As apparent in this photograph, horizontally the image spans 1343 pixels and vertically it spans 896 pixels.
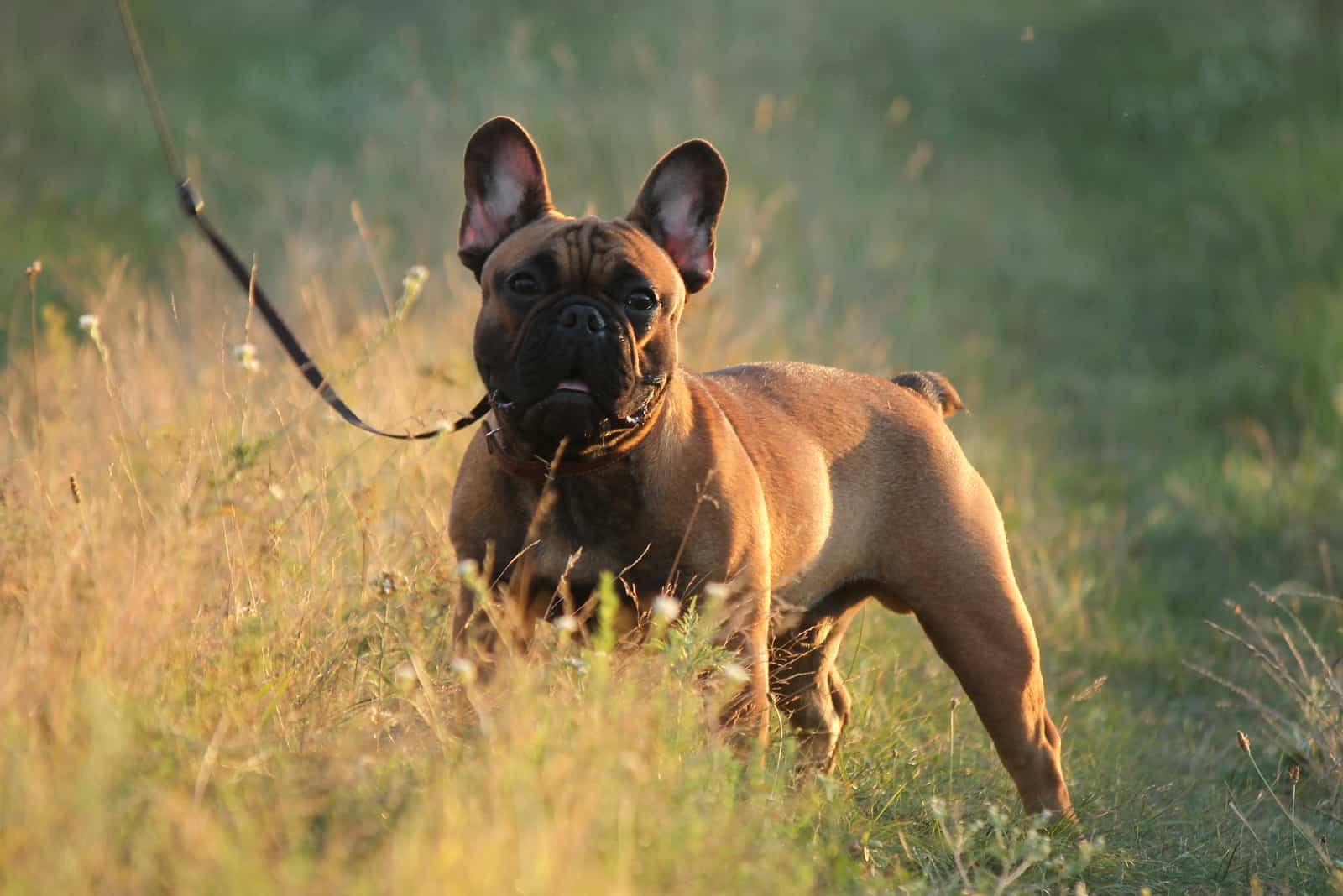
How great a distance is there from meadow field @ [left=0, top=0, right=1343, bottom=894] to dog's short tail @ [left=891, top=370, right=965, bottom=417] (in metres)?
1.01

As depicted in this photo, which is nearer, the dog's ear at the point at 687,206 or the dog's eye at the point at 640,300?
the dog's eye at the point at 640,300

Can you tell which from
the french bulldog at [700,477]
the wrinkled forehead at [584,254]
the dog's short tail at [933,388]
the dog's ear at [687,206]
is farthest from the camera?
the dog's short tail at [933,388]

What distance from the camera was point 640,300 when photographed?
434 centimetres

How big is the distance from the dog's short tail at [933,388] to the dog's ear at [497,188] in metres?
1.47

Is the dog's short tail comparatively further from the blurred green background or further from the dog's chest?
the blurred green background

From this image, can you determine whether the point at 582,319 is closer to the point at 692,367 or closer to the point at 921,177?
the point at 692,367

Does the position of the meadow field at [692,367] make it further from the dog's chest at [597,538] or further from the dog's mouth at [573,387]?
the dog's mouth at [573,387]

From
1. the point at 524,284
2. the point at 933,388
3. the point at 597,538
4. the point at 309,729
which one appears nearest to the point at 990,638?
the point at 933,388

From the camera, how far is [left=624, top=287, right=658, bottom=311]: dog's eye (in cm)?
432

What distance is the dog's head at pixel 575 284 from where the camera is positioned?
4055mm

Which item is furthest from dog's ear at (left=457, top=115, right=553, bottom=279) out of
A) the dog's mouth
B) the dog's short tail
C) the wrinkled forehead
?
the dog's short tail

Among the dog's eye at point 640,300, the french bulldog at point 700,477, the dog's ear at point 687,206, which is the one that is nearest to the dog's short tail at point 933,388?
the french bulldog at point 700,477

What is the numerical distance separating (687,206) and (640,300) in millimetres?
582

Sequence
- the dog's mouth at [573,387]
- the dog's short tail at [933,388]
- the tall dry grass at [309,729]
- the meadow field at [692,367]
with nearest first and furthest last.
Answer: the tall dry grass at [309,729], the meadow field at [692,367], the dog's mouth at [573,387], the dog's short tail at [933,388]
